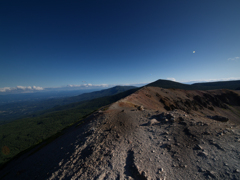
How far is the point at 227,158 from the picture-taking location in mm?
8852

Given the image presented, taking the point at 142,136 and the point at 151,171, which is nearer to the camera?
the point at 151,171

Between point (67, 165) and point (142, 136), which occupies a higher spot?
point (142, 136)

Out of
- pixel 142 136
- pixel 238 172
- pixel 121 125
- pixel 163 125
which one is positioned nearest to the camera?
pixel 238 172

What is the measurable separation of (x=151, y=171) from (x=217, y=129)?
11325mm

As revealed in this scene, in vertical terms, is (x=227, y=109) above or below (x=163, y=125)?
below

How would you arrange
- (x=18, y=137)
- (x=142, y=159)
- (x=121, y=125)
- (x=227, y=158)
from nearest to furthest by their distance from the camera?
1. (x=227, y=158)
2. (x=142, y=159)
3. (x=121, y=125)
4. (x=18, y=137)

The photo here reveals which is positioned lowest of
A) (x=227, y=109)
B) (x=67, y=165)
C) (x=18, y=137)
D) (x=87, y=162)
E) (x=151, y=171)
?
(x=18, y=137)

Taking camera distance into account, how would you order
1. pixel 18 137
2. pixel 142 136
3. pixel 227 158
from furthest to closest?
pixel 18 137
pixel 142 136
pixel 227 158

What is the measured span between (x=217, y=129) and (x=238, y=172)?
671 cm

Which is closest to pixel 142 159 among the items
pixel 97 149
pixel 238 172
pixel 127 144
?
pixel 127 144

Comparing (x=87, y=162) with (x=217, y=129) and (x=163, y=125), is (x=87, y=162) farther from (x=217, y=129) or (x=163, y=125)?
(x=217, y=129)

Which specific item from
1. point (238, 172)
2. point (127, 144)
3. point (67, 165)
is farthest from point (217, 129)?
point (67, 165)

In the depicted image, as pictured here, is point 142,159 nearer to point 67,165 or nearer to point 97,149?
point 97,149

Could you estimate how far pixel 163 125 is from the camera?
1692 cm
